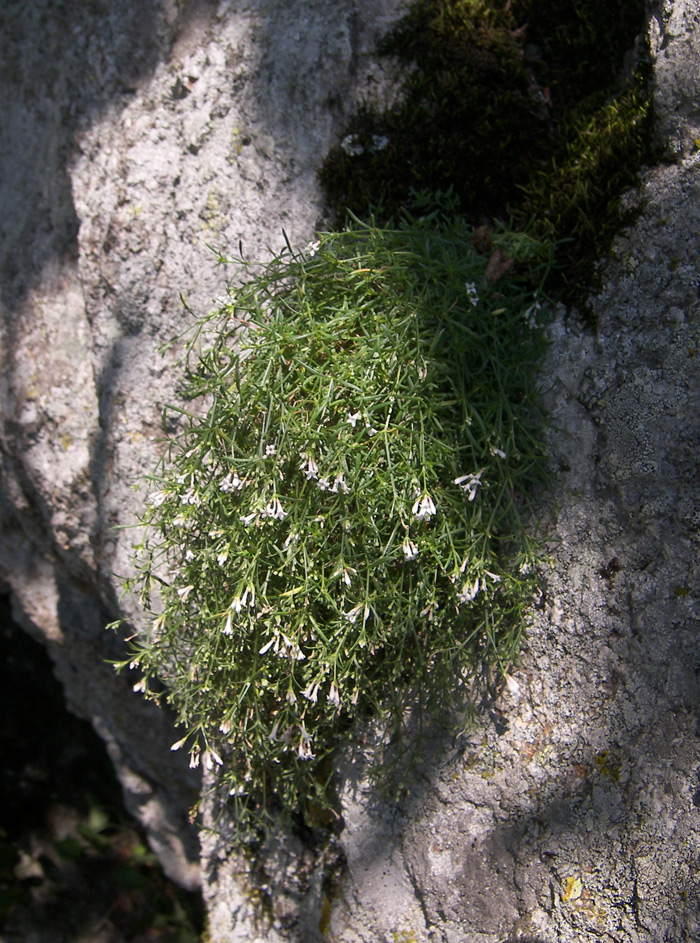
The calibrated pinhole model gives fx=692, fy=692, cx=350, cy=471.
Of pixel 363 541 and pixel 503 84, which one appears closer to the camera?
pixel 363 541

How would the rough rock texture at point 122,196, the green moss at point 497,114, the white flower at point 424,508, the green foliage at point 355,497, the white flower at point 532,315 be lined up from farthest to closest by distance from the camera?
the rough rock texture at point 122,196 → the green moss at point 497,114 → the white flower at point 532,315 → the green foliage at point 355,497 → the white flower at point 424,508

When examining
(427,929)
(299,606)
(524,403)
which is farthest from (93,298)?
(427,929)

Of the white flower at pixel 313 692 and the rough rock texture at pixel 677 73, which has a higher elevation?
the rough rock texture at pixel 677 73

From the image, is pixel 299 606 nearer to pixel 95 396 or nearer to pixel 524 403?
pixel 524 403

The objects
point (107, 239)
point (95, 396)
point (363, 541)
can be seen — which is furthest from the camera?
point (95, 396)

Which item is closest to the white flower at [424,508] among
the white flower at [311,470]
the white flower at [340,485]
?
the white flower at [340,485]

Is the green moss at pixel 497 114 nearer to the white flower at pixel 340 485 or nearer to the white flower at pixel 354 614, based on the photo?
the white flower at pixel 340 485

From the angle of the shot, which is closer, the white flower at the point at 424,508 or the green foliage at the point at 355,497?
the white flower at the point at 424,508
